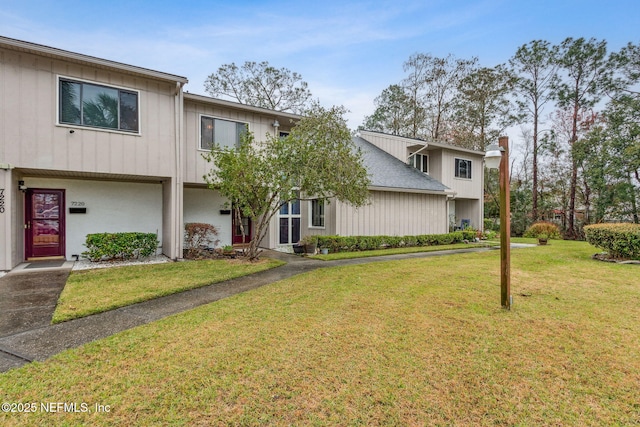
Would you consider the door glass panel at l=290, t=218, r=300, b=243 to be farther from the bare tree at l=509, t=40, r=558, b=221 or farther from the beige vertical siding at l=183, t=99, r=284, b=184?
the bare tree at l=509, t=40, r=558, b=221

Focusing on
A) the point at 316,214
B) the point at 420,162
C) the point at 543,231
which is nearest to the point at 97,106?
the point at 316,214

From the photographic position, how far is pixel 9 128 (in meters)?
7.30

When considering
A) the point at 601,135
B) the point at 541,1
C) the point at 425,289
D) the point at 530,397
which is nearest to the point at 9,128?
the point at 425,289

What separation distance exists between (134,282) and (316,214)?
769cm

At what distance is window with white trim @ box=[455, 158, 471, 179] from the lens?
709 inches

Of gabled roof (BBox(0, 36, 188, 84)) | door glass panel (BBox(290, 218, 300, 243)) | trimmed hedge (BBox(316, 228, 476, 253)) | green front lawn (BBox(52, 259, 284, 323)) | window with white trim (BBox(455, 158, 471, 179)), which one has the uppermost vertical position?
gabled roof (BBox(0, 36, 188, 84))

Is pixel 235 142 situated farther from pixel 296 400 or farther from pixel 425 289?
pixel 296 400

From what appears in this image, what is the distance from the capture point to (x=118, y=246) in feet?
28.5

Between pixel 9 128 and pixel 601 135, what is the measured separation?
90.7 ft

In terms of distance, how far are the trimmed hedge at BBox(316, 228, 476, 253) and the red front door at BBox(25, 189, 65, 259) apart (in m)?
8.11

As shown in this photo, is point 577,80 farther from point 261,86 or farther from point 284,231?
point 284,231

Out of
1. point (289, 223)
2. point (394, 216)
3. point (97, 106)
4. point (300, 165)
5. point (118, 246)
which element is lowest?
point (118, 246)

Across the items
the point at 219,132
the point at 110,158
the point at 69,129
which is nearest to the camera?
the point at 69,129

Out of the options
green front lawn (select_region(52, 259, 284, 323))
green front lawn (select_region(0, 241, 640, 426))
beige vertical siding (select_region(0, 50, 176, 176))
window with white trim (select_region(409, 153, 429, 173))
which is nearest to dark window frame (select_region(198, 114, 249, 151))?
beige vertical siding (select_region(0, 50, 176, 176))
